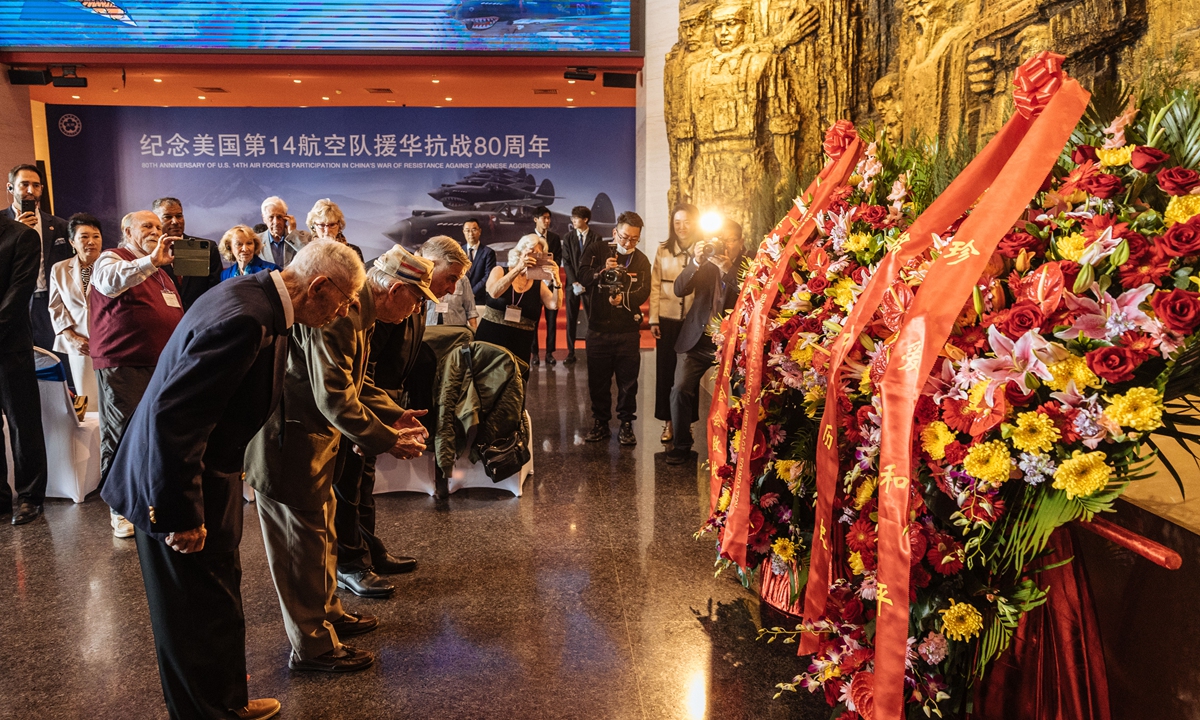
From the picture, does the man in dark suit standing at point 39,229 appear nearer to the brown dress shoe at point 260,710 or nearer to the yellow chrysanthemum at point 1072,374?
the brown dress shoe at point 260,710

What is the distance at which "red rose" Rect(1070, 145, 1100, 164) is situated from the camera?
5.93ft

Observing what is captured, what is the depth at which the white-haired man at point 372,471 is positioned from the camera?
326 centimetres

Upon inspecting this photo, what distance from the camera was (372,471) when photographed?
367 cm

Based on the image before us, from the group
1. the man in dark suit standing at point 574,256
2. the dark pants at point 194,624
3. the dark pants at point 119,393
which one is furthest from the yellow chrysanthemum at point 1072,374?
the man in dark suit standing at point 574,256

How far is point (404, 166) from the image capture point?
37.0ft

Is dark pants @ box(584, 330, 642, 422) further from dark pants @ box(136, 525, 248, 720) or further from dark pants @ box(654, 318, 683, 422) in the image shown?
dark pants @ box(136, 525, 248, 720)

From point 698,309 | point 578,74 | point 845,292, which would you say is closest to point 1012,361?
point 845,292

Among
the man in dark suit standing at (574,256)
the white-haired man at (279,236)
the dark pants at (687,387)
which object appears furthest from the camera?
the man in dark suit standing at (574,256)

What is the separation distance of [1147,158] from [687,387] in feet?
11.7

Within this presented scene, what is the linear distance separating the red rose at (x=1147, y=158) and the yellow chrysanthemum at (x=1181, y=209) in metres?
0.11

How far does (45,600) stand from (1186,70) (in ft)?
16.6

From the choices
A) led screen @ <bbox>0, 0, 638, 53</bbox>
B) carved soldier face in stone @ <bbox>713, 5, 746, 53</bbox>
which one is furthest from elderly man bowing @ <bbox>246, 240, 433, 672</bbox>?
led screen @ <bbox>0, 0, 638, 53</bbox>

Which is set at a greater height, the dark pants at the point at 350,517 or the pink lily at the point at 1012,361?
the pink lily at the point at 1012,361

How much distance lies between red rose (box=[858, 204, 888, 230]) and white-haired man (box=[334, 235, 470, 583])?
4.97 feet
